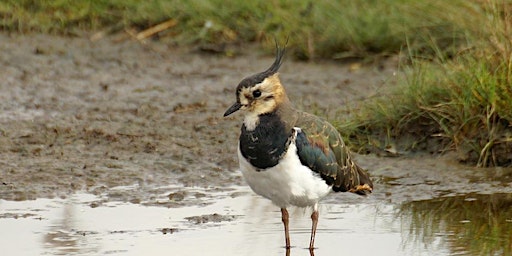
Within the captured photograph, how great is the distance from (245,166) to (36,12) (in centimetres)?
617

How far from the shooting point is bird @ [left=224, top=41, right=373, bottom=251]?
620 cm

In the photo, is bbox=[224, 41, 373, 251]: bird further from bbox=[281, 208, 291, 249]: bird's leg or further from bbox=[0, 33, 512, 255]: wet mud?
bbox=[0, 33, 512, 255]: wet mud

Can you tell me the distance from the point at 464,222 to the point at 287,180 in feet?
4.10

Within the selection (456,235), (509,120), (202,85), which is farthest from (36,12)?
(456,235)

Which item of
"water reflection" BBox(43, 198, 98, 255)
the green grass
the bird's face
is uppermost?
the green grass

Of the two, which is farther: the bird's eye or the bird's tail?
the bird's tail

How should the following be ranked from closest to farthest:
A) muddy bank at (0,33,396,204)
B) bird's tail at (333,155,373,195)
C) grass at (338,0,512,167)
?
bird's tail at (333,155,373,195) → muddy bank at (0,33,396,204) → grass at (338,0,512,167)

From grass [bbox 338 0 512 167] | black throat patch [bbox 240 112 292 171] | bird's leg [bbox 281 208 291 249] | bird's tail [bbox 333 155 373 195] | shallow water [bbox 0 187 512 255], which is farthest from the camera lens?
grass [bbox 338 0 512 167]

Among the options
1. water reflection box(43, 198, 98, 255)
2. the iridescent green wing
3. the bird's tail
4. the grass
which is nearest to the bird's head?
the iridescent green wing

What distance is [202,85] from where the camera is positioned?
10.4 meters

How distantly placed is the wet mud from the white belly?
0.30m

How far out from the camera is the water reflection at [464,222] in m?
6.32

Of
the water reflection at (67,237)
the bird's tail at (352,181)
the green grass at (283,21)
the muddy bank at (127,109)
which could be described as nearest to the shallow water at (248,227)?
the water reflection at (67,237)

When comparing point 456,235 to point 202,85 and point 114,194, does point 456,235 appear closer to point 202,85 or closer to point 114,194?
point 114,194
